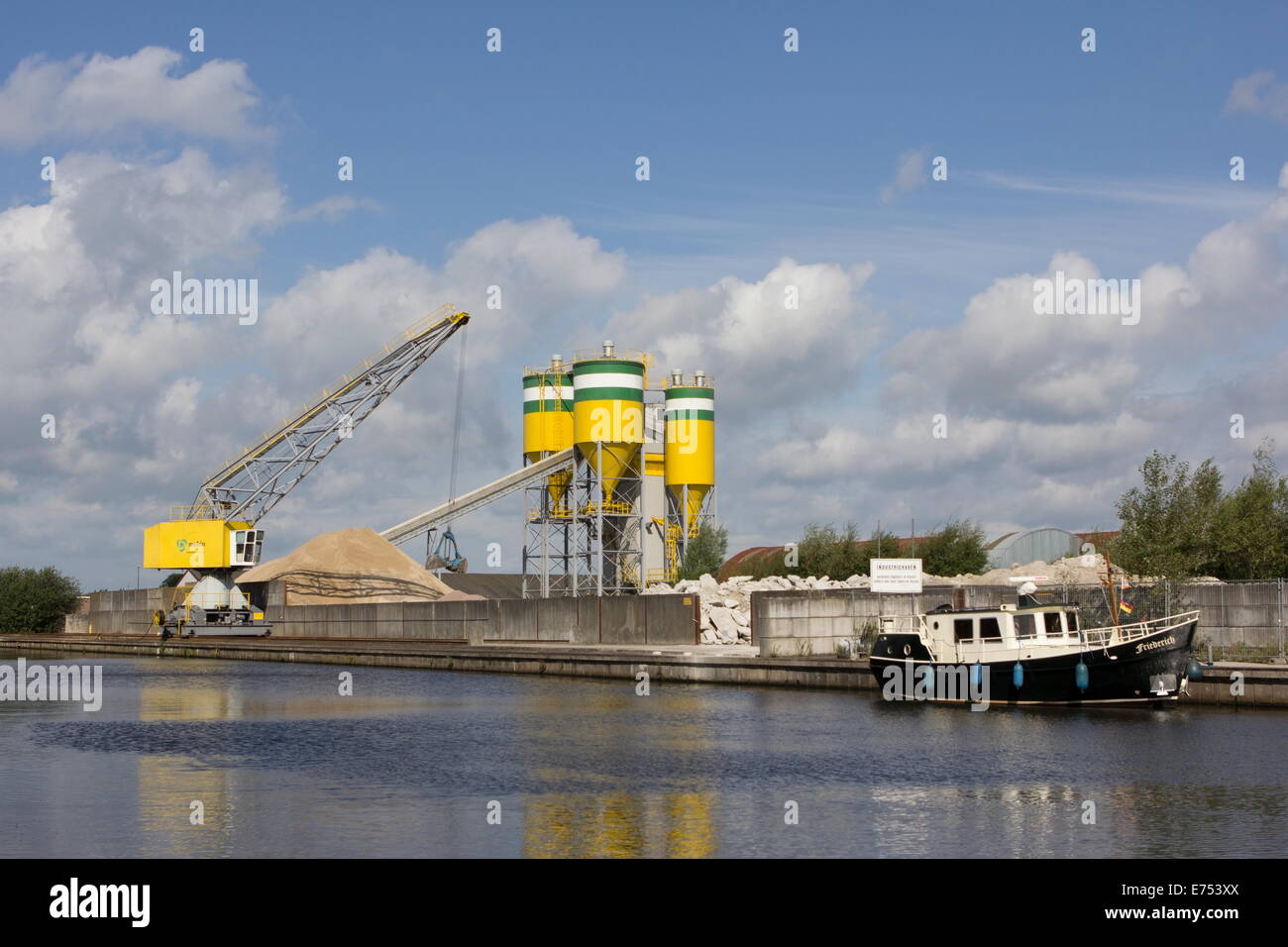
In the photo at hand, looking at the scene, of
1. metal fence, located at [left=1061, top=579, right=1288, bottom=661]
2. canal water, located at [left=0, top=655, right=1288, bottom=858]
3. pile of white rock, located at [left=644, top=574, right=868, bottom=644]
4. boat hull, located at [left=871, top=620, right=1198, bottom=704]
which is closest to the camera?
canal water, located at [left=0, top=655, right=1288, bottom=858]

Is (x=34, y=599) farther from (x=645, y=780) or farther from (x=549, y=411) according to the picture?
(x=645, y=780)

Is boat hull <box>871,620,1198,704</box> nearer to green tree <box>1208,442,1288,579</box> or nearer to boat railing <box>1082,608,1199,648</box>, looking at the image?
boat railing <box>1082,608,1199,648</box>

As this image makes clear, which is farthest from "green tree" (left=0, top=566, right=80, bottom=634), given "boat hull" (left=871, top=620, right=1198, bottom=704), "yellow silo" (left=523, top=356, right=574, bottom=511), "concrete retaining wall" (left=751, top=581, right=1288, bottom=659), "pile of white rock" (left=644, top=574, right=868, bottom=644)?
"boat hull" (left=871, top=620, right=1198, bottom=704)

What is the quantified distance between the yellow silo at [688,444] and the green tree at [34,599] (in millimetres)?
58277

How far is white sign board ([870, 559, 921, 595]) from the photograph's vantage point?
49.8m

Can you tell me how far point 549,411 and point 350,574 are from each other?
18406mm

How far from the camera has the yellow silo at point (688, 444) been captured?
3868 inches

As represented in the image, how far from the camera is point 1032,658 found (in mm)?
41625

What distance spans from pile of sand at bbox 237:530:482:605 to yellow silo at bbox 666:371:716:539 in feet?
60.5

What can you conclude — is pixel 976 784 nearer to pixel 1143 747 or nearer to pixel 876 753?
pixel 876 753

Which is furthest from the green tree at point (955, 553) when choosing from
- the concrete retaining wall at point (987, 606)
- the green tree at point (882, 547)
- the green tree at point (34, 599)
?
the green tree at point (34, 599)

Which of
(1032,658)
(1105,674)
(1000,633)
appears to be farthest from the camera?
(1000,633)

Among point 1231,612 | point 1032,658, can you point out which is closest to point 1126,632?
point 1032,658
